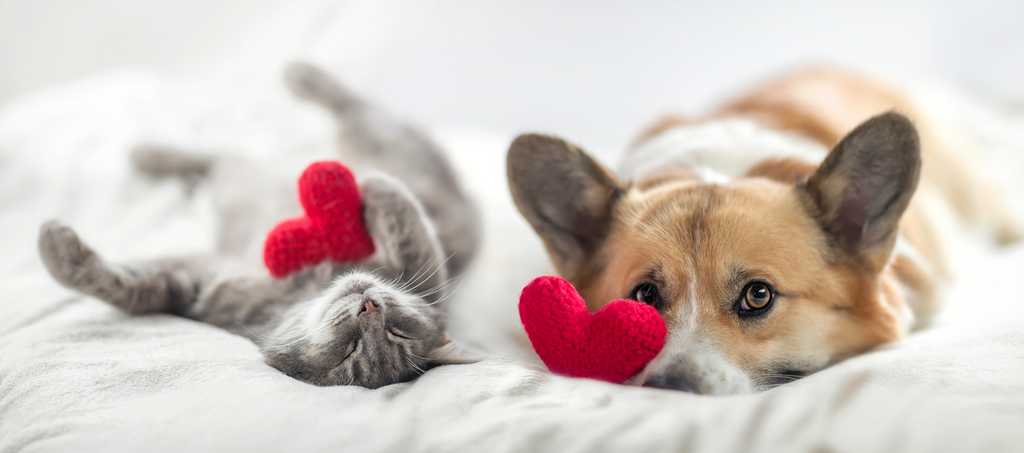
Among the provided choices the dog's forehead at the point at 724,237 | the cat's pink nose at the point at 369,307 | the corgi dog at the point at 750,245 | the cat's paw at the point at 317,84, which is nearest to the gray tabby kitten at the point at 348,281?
the cat's pink nose at the point at 369,307

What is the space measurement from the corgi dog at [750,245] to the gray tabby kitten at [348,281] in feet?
0.91

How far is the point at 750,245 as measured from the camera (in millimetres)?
1510

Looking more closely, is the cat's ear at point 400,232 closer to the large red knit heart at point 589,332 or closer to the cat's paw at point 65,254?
the large red knit heart at point 589,332

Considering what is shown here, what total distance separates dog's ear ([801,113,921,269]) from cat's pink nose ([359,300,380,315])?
0.92 meters

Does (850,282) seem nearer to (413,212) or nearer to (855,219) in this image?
(855,219)

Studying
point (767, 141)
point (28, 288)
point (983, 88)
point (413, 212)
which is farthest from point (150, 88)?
point (983, 88)

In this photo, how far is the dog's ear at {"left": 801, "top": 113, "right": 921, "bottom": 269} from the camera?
154 cm

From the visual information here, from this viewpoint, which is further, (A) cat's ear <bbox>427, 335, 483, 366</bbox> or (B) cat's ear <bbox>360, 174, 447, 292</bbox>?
(B) cat's ear <bbox>360, 174, 447, 292</bbox>

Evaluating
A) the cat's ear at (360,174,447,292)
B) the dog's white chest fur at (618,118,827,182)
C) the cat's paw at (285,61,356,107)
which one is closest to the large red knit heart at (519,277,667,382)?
the cat's ear at (360,174,447,292)

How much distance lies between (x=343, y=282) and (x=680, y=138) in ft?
3.61

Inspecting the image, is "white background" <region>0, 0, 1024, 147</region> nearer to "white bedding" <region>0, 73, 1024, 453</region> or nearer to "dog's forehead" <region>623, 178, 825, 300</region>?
"white bedding" <region>0, 73, 1024, 453</region>

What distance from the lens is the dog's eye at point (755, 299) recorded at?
1.48 metres

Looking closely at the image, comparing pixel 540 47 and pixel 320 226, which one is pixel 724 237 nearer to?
pixel 320 226

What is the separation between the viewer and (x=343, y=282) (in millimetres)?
1494
